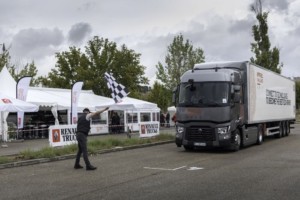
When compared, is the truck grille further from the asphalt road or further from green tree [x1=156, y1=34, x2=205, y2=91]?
green tree [x1=156, y1=34, x2=205, y2=91]

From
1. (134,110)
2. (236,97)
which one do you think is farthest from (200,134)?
(134,110)

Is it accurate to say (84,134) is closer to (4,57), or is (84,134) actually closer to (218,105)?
(218,105)

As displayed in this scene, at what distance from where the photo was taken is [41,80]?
5541cm

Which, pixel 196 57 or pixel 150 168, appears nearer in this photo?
pixel 150 168

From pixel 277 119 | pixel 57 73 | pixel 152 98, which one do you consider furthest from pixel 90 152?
pixel 152 98

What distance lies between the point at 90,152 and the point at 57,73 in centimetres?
3452

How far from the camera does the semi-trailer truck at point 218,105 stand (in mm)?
16891

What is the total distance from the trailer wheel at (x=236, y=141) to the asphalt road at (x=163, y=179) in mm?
1240

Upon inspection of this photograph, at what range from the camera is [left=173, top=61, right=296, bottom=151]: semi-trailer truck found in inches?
665

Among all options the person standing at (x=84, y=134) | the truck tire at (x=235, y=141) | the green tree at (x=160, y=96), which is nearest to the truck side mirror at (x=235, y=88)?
the truck tire at (x=235, y=141)

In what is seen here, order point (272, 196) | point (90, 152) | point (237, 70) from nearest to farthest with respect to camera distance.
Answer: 1. point (272, 196)
2. point (90, 152)
3. point (237, 70)

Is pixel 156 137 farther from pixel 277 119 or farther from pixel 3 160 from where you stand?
pixel 3 160

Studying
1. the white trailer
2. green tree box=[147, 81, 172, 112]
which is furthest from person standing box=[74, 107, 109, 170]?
green tree box=[147, 81, 172, 112]

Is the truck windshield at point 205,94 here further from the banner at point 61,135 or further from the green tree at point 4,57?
the green tree at point 4,57
